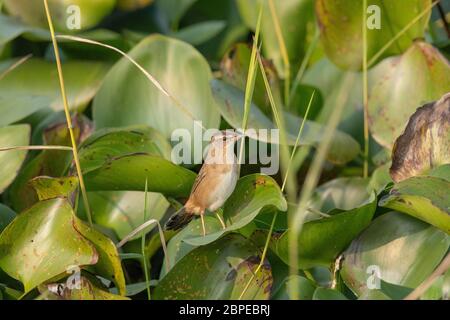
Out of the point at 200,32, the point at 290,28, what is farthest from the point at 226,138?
the point at 200,32

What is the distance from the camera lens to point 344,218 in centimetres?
139

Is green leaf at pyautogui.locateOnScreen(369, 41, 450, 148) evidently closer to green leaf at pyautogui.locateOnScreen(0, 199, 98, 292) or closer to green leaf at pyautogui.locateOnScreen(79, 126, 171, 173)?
green leaf at pyautogui.locateOnScreen(79, 126, 171, 173)

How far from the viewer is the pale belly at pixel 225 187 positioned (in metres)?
1.41

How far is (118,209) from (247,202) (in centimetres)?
37

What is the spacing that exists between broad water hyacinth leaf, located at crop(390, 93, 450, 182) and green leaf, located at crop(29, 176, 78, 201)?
0.50 meters

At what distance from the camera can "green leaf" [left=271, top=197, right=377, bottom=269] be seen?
138 centimetres

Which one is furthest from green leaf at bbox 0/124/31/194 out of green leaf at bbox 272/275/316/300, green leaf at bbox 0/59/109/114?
green leaf at bbox 272/275/316/300

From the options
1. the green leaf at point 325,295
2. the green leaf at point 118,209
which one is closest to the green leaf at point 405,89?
the green leaf at point 118,209

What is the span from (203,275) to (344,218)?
8.7 inches

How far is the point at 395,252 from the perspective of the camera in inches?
55.7

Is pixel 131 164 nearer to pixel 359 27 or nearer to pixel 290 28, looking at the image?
pixel 359 27

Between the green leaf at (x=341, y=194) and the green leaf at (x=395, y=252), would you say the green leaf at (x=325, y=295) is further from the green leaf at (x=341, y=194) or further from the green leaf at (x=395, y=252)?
the green leaf at (x=341, y=194)

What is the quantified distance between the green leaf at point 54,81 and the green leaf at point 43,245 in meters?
0.62

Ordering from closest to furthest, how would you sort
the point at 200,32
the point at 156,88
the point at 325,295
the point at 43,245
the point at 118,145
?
the point at 325,295, the point at 43,245, the point at 118,145, the point at 156,88, the point at 200,32
